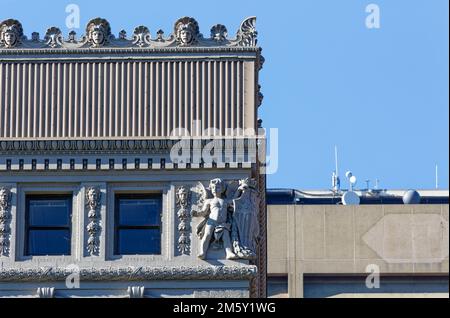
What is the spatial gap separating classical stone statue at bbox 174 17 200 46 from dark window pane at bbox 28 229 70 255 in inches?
240

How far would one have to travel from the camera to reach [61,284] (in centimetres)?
5459

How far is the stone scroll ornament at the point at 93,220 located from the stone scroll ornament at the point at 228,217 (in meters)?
2.58

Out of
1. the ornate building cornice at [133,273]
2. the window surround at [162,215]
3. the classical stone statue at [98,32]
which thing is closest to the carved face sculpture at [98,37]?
the classical stone statue at [98,32]

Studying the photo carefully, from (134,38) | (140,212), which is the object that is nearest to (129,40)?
(134,38)

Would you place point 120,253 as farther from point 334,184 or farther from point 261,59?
point 334,184

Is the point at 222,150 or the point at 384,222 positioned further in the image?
the point at 384,222

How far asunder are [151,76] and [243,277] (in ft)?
20.5

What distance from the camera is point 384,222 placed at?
12794 centimetres

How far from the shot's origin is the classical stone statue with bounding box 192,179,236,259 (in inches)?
2142

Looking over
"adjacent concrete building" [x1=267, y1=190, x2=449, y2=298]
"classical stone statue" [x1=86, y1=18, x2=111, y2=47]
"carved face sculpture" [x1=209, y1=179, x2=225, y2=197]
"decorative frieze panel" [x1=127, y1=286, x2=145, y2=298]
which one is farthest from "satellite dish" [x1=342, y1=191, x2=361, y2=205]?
"decorative frieze panel" [x1=127, y1=286, x2=145, y2=298]

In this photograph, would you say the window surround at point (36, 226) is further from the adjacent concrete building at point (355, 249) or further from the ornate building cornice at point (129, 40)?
the adjacent concrete building at point (355, 249)

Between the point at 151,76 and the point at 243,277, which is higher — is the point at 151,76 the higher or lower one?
the higher one

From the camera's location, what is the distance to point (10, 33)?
56625 millimetres

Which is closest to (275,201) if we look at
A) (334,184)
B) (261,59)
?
(334,184)
